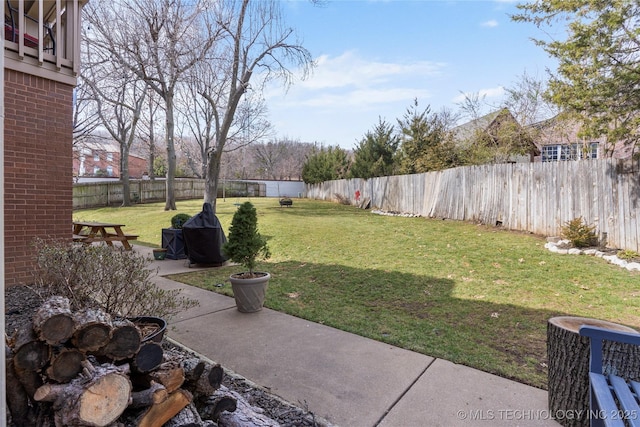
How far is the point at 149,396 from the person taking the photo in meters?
1.60

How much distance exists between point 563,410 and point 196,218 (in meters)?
6.20

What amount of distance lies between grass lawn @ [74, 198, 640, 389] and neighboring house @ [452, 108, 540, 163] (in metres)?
6.45

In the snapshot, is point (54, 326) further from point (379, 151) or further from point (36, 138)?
point (379, 151)

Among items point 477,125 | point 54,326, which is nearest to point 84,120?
point 477,125

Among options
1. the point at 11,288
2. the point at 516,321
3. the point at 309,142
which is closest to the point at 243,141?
the point at 11,288

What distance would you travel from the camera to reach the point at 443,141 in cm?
1625

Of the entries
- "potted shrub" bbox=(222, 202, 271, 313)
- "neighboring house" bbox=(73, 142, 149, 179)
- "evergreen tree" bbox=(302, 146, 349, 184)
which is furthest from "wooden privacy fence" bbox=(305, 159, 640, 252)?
"neighboring house" bbox=(73, 142, 149, 179)

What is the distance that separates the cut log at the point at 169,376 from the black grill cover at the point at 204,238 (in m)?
5.00

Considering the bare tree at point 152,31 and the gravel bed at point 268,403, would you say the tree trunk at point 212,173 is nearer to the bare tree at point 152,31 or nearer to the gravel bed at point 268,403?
the bare tree at point 152,31

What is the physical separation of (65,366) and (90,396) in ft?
0.74

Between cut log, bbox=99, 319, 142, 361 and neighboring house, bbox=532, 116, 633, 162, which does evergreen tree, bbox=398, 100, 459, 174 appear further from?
cut log, bbox=99, 319, 142, 361

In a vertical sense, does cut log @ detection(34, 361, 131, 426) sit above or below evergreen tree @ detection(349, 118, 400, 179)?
below

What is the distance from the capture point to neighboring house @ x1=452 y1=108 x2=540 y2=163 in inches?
532

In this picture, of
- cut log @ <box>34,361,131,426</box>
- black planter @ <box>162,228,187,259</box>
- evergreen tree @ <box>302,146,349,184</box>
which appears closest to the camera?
cut log @ <box>34,361,131,426</box>
